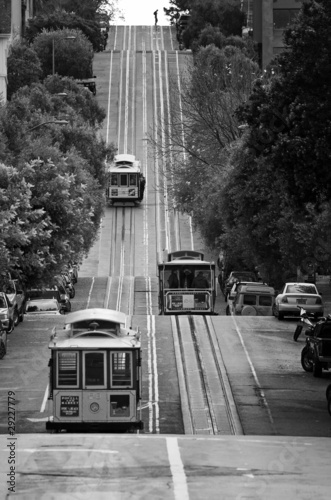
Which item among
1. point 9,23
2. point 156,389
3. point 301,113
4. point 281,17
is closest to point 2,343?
point 156,389

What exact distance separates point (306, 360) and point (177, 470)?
15.2 metres

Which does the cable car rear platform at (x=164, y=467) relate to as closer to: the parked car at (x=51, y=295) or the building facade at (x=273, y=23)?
the parked car at (x=51, y=295)

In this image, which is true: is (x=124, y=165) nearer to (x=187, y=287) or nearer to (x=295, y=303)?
(x=187, y=287)

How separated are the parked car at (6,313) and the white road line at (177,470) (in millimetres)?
17772

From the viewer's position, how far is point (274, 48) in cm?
14450

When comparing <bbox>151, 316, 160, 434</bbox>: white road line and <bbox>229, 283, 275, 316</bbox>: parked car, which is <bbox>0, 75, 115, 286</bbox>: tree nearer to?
<bbox>151, 316, 160, 434</bbox>: white road line

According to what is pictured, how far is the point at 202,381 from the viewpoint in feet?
135

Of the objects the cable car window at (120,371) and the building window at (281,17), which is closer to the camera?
the cable car window at (120,371)

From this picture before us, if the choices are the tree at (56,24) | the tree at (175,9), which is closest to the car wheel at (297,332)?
the tree at (56,24)

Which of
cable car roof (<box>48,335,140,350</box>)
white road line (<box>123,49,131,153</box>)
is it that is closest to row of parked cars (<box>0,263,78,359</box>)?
cable car roof (<box>48,335,140,350</box>)

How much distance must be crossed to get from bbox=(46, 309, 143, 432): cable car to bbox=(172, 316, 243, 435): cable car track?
2.29m

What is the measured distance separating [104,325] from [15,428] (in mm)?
3271

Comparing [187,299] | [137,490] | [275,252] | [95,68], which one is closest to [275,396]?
[137,490]

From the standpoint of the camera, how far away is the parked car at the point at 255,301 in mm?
59969
